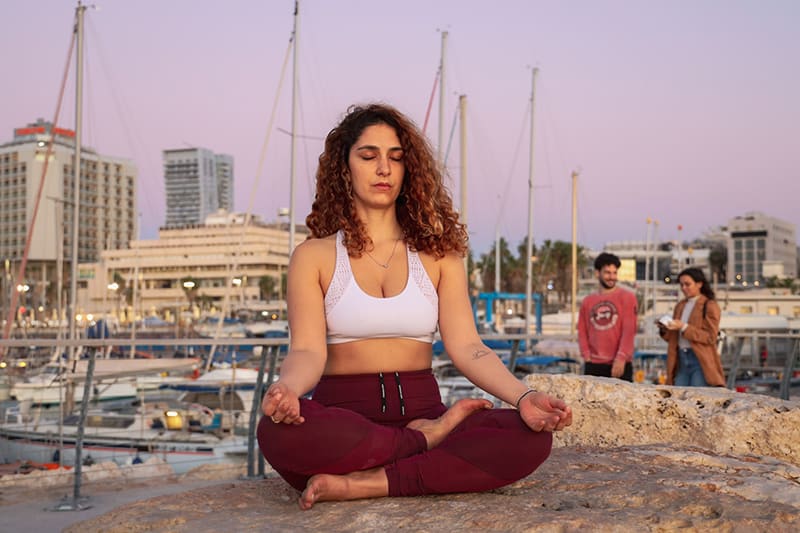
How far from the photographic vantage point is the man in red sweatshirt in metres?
7.99

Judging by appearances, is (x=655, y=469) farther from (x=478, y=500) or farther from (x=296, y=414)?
(x=296, y=414)

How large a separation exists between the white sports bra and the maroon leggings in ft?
0.95

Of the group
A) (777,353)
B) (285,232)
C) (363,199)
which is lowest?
(777,353)

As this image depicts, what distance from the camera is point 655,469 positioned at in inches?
120

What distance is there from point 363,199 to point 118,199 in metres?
A: 156

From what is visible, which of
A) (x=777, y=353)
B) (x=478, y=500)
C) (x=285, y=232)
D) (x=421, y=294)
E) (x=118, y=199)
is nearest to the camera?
(x=478, y=500)

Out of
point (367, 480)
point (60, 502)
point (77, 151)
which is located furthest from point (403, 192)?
point (77, 151)

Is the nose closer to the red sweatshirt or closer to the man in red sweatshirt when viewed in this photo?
the man in red sweatshirt

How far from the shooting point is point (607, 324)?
803 centimetres

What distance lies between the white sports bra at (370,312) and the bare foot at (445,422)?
299 millimetres

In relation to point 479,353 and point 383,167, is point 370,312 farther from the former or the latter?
point 383,167

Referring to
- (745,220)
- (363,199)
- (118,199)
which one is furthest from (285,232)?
(363,199)

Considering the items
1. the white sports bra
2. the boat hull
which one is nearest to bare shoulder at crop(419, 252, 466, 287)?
the white sports bra

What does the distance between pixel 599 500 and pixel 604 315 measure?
5.64 m
